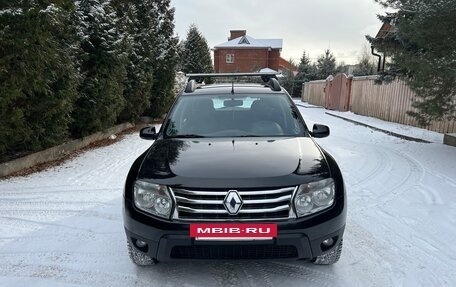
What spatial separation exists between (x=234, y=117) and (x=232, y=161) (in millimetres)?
1185

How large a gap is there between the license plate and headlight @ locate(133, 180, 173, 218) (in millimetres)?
264

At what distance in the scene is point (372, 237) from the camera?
3953 millimetres

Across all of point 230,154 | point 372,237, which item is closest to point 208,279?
point 230,154

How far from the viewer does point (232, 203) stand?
2.68 meters

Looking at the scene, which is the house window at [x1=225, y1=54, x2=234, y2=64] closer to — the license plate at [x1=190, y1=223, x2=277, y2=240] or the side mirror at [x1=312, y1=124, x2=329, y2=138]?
the side mirror at [x1=312, y1=124, x2=329, y2=138]

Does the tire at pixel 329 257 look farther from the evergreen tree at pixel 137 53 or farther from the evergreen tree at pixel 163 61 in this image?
the evergreen tree at pixel 163 61

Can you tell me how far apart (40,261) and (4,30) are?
12.2 feet

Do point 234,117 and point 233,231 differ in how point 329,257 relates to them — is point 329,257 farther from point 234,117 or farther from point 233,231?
point 234,117

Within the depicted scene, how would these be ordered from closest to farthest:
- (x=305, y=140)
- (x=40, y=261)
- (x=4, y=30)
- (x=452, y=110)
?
(x=40, y=261) < (x=305, y=140) < (x=4, y=30) < (x=452, y=110)

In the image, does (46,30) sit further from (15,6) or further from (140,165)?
(140,165)

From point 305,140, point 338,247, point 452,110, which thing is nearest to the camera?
point 338,247

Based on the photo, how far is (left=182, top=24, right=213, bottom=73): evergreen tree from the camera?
30031 millimetres

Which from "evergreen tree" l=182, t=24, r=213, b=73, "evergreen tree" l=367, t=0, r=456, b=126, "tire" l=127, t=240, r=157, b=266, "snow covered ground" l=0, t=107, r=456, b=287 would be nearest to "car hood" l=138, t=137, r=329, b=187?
"tire" l=127, t=240, r=157, b=266

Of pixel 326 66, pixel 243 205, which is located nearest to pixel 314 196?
pixel 243 205
